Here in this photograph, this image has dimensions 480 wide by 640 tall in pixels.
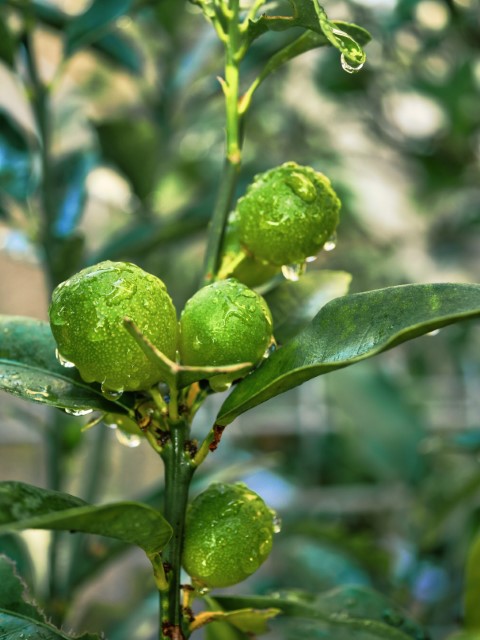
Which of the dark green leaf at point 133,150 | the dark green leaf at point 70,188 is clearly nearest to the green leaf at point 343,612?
the dark green leaf at point 70,188

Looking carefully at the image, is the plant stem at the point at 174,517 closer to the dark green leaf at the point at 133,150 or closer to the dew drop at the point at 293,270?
the dew drop at the point at 293,270

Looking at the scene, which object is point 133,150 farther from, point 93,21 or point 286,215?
point 286,215

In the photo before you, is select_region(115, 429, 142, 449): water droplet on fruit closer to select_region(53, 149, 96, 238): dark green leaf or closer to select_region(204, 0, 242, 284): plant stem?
select_region(204, 0, 242, 284): plant stem

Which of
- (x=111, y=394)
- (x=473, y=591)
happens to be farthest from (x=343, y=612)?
(x=111, y=394)

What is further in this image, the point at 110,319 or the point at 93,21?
the point at 93,21

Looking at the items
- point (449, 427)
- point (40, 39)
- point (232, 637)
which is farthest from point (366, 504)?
point (232, 637)

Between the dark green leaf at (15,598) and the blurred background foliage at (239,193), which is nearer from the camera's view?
the dark green leaf at (15,598)

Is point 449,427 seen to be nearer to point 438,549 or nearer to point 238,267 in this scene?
point 438,549
